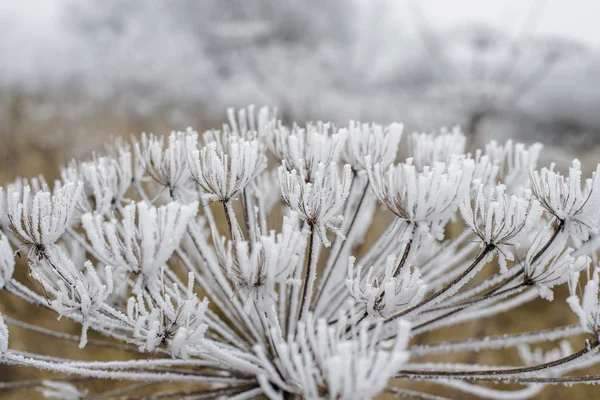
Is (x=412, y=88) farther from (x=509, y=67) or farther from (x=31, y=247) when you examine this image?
(x=31, y=247)

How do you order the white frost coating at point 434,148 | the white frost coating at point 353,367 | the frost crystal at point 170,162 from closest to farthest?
the white frost coating at point 353,367
the frost crystal at point 170,162
the white frost coating at point 434,148

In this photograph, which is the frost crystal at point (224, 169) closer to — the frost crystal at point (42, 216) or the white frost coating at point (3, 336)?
the frost crystal at point (42, 216)

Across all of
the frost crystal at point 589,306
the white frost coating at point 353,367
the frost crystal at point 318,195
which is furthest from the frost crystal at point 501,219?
the white frost coating at point 353,367

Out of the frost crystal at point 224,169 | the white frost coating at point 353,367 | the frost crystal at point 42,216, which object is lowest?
the white frost coating at point 353,367

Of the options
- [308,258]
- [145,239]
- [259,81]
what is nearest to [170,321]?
[145,239]

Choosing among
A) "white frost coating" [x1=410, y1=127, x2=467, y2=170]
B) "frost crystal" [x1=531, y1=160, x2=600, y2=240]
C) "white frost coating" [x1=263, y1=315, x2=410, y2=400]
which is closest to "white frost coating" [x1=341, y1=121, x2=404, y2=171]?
"white frost coating" [x1=410, y1=127, x2=467, y2=170]

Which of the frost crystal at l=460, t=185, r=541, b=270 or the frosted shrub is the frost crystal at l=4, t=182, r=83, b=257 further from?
the frost crystal at l=460, t=185, r=541, b=270

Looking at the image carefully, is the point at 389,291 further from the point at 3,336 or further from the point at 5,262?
the point at 5,262

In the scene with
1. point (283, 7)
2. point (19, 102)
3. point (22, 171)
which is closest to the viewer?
point (22, 171)

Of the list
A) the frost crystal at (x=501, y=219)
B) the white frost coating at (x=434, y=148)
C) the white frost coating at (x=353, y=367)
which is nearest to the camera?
the white frost coating at (x=353, y=367)

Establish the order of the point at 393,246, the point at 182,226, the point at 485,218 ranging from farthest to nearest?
the point at 393,246 → the point at 485,218 → the point at 182,226

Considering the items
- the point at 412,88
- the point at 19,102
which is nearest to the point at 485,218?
the point at 19,102
